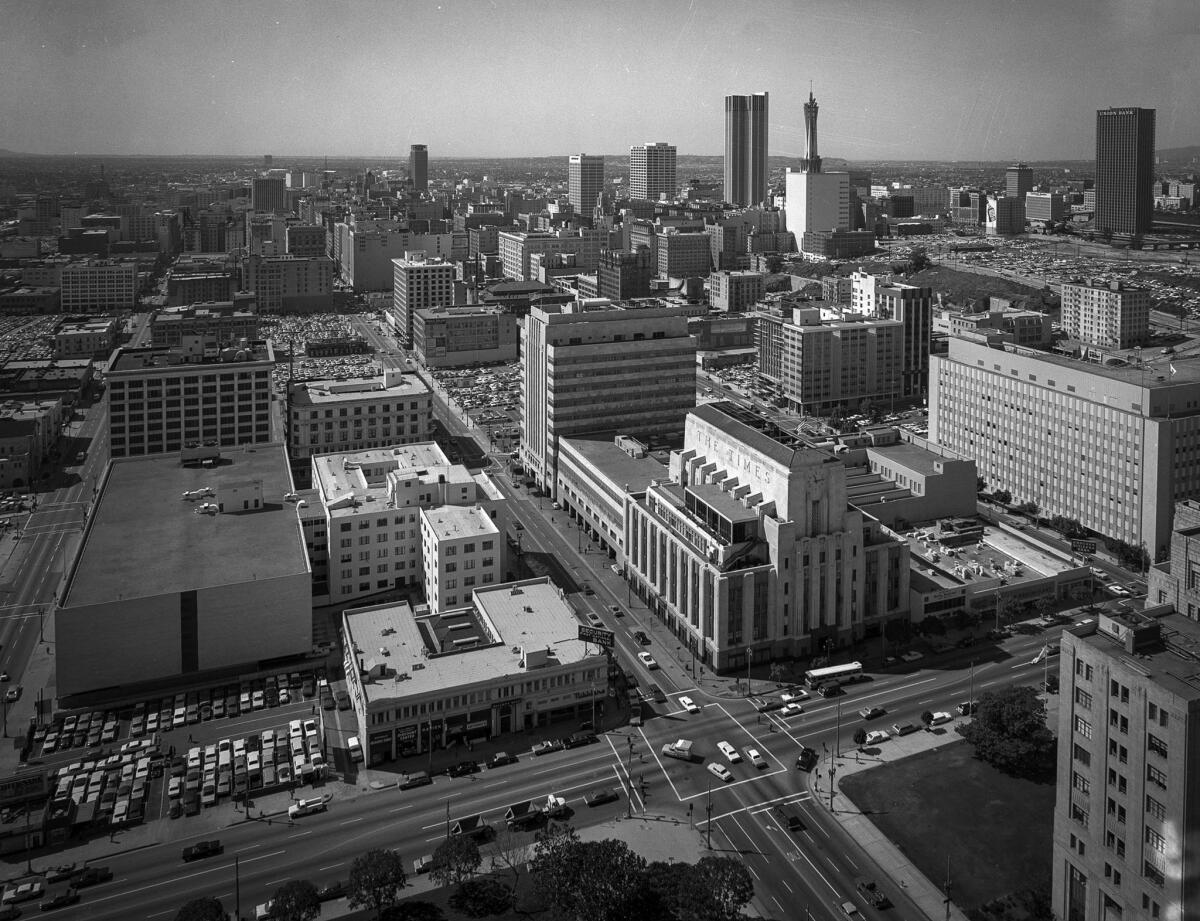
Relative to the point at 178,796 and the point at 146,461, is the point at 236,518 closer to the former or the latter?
the point at 146,461

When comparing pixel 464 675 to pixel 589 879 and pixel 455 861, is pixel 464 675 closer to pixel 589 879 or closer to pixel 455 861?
pixel 455 861

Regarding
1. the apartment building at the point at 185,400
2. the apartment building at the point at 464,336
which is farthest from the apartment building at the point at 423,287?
the apartment building at the point at 185,400

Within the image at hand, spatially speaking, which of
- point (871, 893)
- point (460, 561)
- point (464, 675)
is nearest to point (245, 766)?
point (464, 675)

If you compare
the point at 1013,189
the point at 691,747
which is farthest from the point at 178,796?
the point at 1013,189

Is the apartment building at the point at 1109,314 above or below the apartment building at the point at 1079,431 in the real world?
above

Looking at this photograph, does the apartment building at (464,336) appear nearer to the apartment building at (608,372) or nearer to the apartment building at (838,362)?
the apartment building at (838,362)
